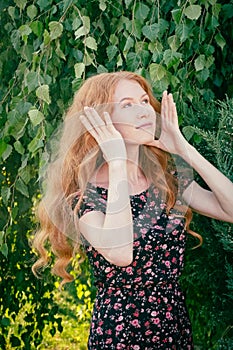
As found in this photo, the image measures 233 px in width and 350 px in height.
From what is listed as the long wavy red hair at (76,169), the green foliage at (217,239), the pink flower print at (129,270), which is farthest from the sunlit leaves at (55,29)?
the pink flower print at (129,270)

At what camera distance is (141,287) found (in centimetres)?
193

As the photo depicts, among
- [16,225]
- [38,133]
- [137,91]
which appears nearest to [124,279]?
[137,91]

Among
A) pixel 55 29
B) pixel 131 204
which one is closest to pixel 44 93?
pixel 55 29

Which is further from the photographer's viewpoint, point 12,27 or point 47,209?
point 12,27

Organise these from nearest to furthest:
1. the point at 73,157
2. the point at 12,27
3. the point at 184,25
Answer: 1. the point at 73,157
2. the point at 184,25
3. the point at 12,27

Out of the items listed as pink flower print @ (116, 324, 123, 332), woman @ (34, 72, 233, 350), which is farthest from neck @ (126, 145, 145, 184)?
pink flower print @ (116, 324, 123, 332)

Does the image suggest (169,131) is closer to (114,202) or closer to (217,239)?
(114,202)

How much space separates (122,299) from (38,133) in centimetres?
62

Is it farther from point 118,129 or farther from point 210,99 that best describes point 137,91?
point 210,99

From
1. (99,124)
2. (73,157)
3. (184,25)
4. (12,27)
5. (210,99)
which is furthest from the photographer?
(12,27)

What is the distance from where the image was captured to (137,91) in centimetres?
192

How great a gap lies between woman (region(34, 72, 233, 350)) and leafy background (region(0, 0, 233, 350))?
0.41 feet

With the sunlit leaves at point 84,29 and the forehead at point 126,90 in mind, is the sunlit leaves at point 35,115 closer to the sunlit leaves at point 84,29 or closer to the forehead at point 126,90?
the sunlit leaves at point 84,29

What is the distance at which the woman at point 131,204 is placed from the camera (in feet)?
6.10
